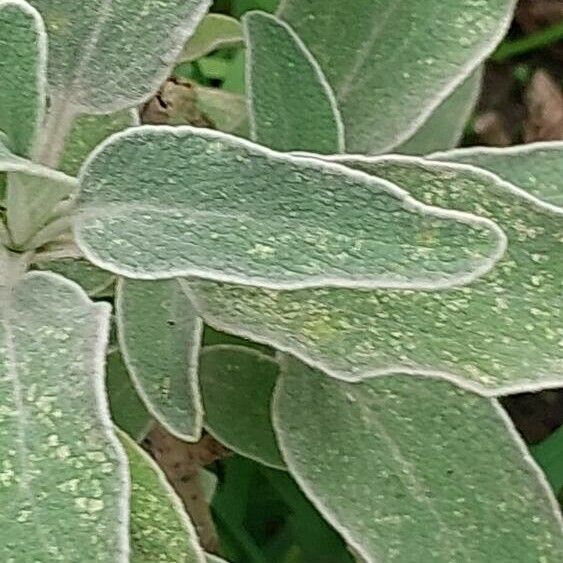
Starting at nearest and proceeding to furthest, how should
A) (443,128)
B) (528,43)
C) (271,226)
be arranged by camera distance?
(271,226) → (443,128) → (528,43)

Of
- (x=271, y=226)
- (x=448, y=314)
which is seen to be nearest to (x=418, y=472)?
(x=448, y=314)

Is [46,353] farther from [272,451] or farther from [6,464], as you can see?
[272,451]

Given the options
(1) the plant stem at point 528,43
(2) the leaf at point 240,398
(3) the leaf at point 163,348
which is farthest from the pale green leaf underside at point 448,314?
(1) the plant stem at point 528,43

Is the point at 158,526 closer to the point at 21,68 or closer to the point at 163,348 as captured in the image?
the point at 163,348

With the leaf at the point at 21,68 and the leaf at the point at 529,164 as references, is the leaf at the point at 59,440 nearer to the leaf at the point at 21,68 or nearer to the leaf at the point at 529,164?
the leaf at the point at 21,68

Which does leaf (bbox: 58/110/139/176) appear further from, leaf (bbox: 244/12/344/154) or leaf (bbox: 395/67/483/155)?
leaf (bbox: 395/67/483/155)

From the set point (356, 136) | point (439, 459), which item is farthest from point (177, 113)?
point (439, 459)
